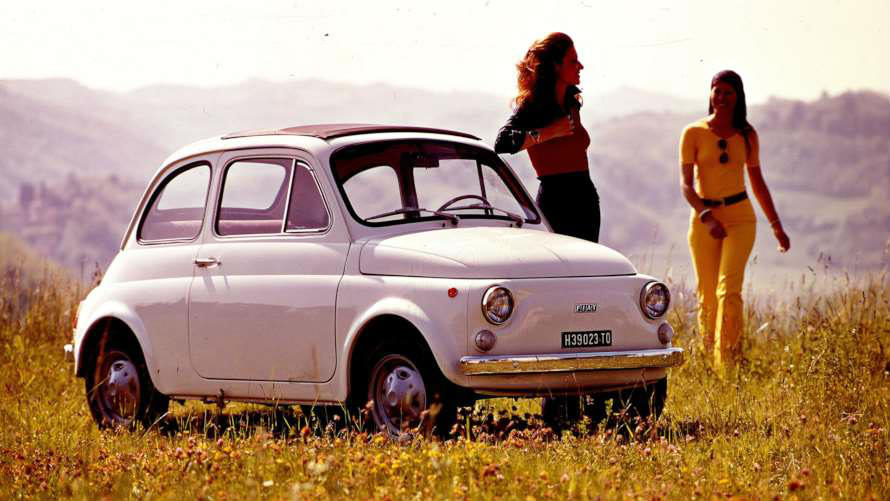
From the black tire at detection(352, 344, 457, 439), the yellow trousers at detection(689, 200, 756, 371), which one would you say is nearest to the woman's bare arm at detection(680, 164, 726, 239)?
the yellow trousers at detection(689, 200, 756, 371)

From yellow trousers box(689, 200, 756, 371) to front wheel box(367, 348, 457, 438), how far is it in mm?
4183

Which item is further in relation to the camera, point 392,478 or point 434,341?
point 434,341

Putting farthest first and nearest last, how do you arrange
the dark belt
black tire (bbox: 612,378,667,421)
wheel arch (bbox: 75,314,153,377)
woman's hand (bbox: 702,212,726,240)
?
the dark belt, woman's hand (bbox: 702,212,726,240), wheel arch (bbox: 75,314,153,377), black tire (bbox: 612,378,667,421)

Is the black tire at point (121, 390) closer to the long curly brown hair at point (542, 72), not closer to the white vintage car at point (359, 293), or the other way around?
the white vintage car at point (359, 293)

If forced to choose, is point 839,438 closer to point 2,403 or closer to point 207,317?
point 207,317

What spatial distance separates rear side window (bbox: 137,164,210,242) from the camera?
385 inches

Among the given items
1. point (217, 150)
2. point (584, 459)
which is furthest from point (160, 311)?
point (584, 459)

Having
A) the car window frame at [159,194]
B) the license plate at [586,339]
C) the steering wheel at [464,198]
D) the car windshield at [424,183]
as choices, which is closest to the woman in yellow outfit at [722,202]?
the car windshield at [424,183]

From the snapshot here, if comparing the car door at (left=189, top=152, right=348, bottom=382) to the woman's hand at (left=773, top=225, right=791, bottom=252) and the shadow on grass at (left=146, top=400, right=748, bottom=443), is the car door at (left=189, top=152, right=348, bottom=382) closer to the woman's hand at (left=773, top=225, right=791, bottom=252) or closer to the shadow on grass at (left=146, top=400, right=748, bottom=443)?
the shadow on grass at (left=146, top=400, right=748, bottom=443)

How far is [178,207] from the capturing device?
1004 cm

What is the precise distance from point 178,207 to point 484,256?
2904mm

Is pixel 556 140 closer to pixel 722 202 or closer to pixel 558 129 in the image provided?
pixel 558 129

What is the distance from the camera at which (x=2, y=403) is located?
35.2ft

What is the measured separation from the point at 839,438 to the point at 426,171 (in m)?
3.12
